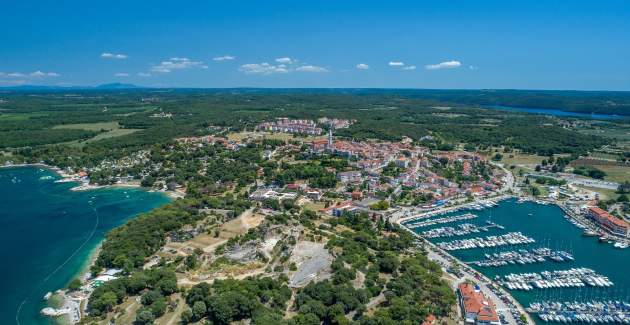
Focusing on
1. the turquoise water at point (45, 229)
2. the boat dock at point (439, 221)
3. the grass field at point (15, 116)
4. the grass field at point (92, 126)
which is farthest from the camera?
the grass field at point (15, 116)

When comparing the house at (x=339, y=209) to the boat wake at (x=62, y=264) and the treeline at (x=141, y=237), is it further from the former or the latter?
the boat wake at (x=62, y=264)

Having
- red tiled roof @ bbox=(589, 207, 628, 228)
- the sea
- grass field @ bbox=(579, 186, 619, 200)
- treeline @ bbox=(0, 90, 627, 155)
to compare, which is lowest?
the sea

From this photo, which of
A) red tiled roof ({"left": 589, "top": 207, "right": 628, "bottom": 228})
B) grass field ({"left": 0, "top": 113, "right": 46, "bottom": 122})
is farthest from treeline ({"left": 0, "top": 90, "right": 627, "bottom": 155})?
red tiled roof ({"left": 589, "top": 207, "right": 628, "bottom": 228})

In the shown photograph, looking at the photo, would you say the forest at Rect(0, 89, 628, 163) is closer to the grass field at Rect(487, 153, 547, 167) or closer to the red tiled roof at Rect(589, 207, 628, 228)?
the grass field at Rect(487, 153, 547, 167)

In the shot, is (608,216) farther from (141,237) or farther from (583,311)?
(141,237)

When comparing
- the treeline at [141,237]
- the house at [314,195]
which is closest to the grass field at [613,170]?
the house at [314,195]

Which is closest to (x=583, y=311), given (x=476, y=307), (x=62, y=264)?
(x=476, y=307)

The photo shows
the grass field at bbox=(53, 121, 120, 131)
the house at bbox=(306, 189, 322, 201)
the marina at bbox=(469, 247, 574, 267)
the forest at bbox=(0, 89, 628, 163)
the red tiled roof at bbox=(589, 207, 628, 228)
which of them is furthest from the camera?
the grass field at bbox=(53, 121, 120, 131)
